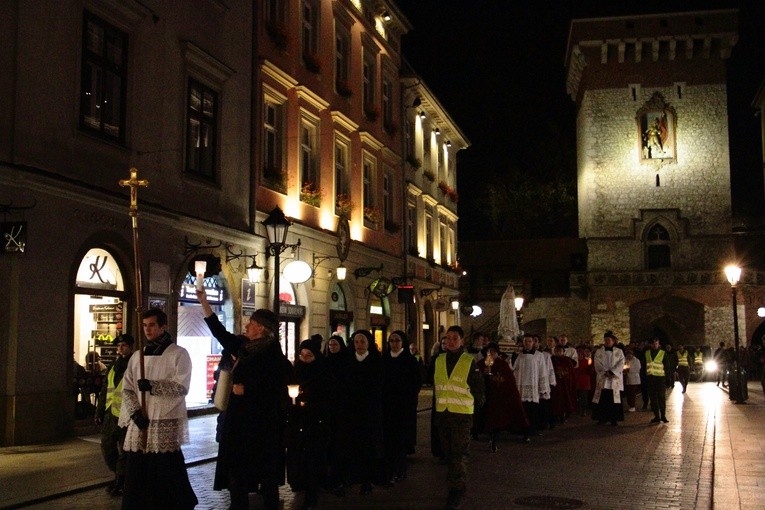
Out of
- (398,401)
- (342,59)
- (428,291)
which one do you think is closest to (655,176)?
(428,291)

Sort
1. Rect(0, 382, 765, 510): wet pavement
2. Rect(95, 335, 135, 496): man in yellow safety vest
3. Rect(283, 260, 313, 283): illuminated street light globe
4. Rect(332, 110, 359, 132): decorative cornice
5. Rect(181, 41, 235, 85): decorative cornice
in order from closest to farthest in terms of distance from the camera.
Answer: Rect(0, 382, 765, 510): wet pavement < Rect(95, 335, 135, 496): man in yellow safety vest < Rect(181, 41, 235, 85): decorative cornice < Rect(283, 260, 313, 283): illuminated street light globe < Rect(332, 110, 359, 132): decorative cornice

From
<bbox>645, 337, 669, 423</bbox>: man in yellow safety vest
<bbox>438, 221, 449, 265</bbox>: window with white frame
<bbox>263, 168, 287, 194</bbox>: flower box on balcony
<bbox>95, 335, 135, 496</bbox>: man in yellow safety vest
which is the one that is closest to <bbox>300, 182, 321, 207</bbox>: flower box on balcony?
<bbox>263, 168, 287, 194</bbox>: flower box on balcony

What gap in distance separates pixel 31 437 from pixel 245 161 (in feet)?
32.1

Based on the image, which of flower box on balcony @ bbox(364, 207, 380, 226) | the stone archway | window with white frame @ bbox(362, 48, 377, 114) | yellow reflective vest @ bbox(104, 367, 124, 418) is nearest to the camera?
yellow reflective vest @ bbox(104, 367, 124, 418)

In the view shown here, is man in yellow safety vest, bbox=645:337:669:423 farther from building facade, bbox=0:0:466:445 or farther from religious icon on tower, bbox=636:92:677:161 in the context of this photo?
religious icon on tower, bbox=636:92:677:161

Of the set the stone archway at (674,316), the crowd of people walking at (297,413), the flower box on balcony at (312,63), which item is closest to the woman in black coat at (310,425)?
the crowd of people walking at (297,413)

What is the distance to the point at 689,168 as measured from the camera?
53438 millimetres

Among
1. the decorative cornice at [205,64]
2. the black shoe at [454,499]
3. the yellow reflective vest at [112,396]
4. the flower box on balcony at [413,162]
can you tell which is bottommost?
the black shoe at [454,499]

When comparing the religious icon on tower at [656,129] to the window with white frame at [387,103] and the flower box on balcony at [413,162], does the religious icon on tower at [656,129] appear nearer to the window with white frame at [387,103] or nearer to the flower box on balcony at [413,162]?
the flower box on balcony at [413,162]

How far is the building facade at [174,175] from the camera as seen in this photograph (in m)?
14.9

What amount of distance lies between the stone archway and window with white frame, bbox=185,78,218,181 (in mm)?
37354

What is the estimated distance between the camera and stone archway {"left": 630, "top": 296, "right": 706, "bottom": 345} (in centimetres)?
5250

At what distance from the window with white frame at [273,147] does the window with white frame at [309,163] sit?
4.04 feet

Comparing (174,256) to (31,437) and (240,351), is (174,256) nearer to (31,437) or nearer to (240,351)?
(31,437)
